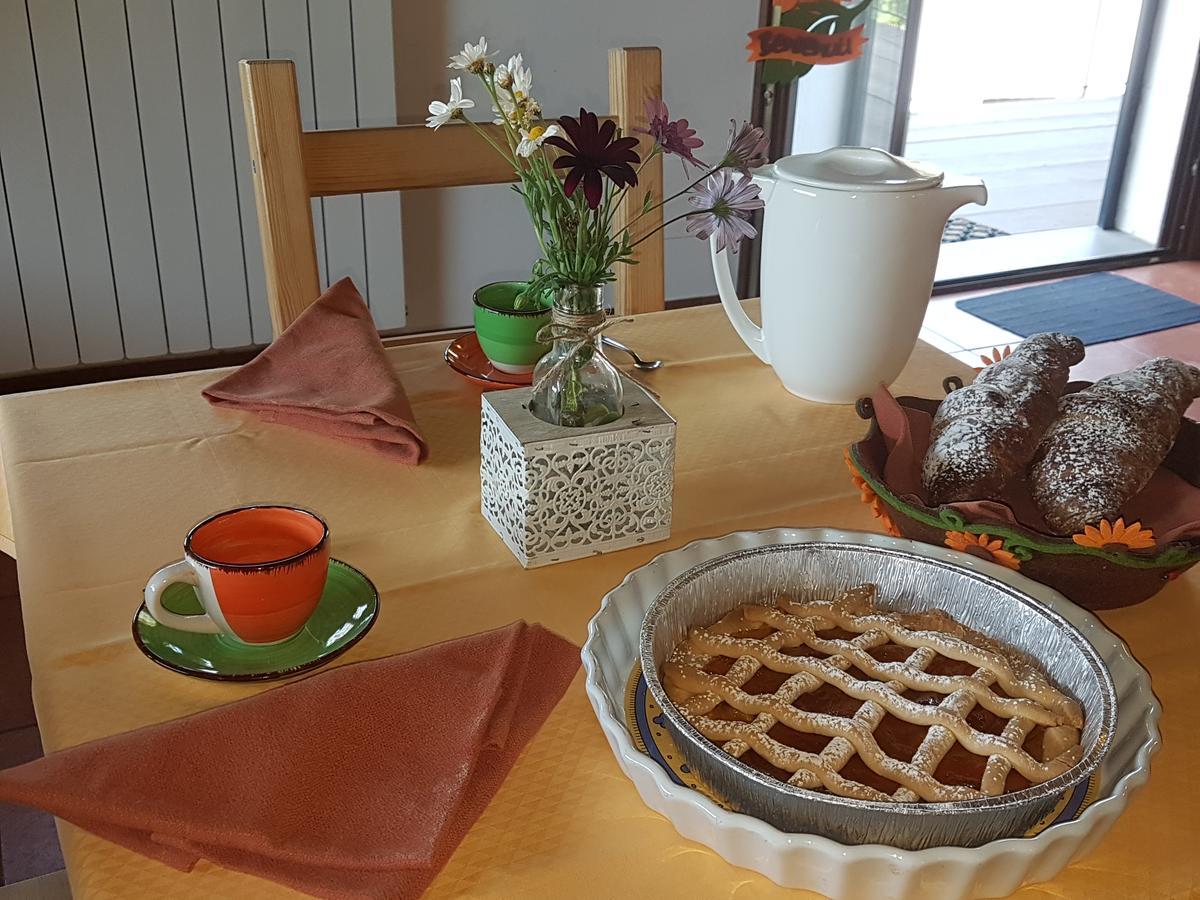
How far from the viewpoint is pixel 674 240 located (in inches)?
113

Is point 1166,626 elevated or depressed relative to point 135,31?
depressed

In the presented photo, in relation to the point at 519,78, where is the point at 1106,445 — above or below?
below

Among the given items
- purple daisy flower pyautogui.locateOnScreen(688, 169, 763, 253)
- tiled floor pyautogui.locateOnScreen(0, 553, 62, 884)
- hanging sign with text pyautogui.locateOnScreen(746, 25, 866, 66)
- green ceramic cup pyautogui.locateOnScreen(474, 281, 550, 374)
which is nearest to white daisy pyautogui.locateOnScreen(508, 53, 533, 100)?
purple daisy flower pyautogui.locateOnScreen(688, 169, 763, 253)

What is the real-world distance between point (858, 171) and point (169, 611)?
0.65 m

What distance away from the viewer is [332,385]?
101 cm

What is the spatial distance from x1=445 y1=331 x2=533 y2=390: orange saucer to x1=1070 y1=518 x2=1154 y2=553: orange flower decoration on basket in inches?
19.4

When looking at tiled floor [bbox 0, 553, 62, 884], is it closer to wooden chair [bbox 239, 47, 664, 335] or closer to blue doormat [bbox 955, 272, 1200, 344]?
wooden chair [bbox 239, 47, 664, 335]

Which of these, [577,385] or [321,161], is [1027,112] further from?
[577,385]

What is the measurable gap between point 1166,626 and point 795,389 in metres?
0.41

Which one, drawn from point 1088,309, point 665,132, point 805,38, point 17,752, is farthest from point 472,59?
point 1088,309

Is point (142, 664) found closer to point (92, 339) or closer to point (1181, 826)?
point (1181, 826)

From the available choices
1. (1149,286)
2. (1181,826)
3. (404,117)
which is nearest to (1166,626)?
(1181,826)

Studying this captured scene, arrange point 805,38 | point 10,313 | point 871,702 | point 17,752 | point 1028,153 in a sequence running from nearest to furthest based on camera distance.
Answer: point 871,702 → point 17,752 → point 10,313 → point 805,38 → point 1028,153

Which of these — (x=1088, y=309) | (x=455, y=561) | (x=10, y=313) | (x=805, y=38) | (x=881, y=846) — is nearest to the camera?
(x=881, y=846)
